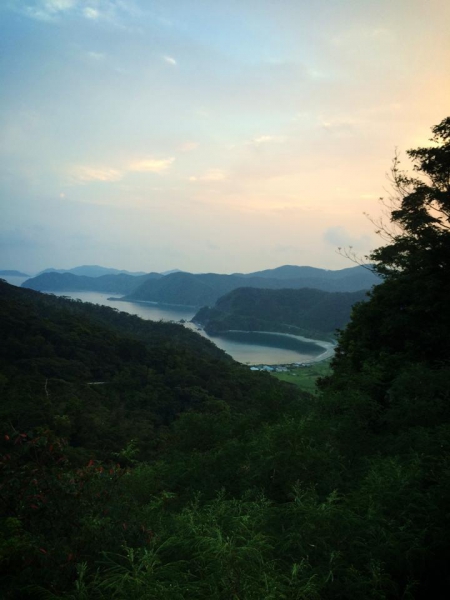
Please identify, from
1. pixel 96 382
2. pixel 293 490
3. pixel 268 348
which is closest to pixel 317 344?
pixel 268 348

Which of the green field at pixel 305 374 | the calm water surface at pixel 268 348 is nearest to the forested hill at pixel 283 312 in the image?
the calm water surface at pixel 268 348

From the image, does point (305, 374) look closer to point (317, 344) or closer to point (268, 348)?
point (268, 348)

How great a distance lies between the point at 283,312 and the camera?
12912cm

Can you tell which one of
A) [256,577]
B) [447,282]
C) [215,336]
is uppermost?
[447,282]

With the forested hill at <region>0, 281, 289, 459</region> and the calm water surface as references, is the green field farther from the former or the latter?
the forested hill at <region>0, 281, 289, 459</region>

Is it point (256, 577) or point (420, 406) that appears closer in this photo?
point (256, 577)

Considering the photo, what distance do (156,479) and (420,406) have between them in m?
4.45

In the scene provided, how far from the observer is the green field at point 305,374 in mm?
53312

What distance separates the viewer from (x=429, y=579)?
281 centimetres

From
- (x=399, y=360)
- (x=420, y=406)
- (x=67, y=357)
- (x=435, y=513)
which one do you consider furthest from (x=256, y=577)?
(x=67, y=357)

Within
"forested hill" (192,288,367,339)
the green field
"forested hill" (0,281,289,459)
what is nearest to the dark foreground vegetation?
"forested hill" (0,281,289,459)

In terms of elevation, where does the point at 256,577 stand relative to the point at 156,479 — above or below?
above

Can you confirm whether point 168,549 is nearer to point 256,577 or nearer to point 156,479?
point 256,577

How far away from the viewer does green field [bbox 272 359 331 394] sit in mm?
53312
